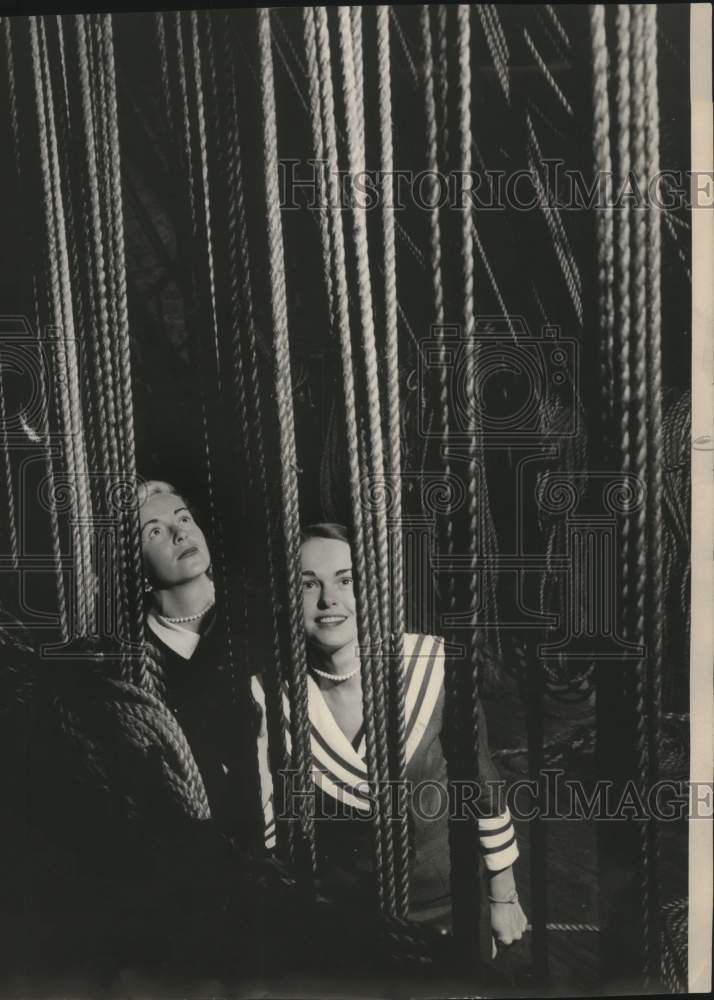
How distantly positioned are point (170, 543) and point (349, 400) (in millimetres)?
280

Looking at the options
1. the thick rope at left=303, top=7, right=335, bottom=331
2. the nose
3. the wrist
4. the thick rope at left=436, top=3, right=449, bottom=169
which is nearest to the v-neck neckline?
the nose

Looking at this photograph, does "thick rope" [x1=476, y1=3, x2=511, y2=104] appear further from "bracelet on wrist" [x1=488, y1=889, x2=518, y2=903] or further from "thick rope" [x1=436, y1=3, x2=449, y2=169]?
"bracelet on wrist" [x1=488, y1=889, x2=518, y2=903]

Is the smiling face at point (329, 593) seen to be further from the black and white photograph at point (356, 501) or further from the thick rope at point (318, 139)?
the thick rope at point (318, 139)

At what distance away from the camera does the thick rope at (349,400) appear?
100 cm

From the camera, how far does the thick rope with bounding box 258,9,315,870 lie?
1.01 m

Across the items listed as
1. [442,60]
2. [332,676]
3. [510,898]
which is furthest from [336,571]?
[442,60]

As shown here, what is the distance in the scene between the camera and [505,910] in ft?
3.49

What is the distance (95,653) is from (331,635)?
29cm

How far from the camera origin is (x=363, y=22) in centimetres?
100

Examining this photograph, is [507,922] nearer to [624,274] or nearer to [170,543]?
[170,543]

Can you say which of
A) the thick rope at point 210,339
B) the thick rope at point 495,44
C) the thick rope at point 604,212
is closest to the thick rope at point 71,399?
the thick rope at point 210,339

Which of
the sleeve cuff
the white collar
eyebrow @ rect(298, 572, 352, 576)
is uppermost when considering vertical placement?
eyebrow @ rect(298, 572, 352, 576)

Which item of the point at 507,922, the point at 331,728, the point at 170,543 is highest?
the point at 170,543

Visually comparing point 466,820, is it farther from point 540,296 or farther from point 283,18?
point 283,18
